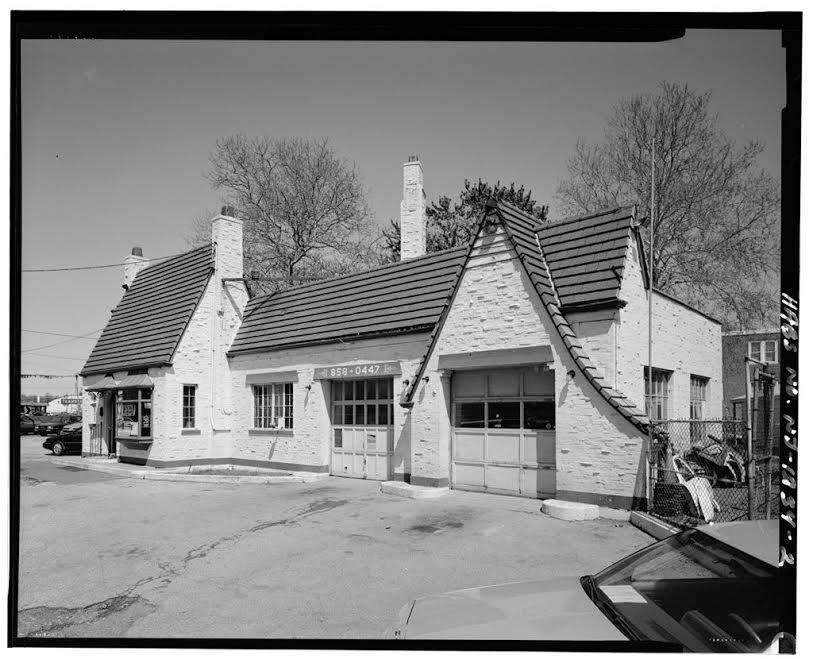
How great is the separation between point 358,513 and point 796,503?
7488 mm

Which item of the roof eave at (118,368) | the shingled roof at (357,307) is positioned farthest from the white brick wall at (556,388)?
the roof eave at (118,368)

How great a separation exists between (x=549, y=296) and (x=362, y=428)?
6460 millimetres

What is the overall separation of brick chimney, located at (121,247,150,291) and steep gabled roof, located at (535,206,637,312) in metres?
18.4

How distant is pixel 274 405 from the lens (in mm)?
17641

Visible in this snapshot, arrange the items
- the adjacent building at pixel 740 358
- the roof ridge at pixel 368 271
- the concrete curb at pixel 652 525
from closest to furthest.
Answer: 1. the concrete curb at pixel 652 525
2. the roof ridge at pixel 368 271
3. the adjacent building at pixel 740 358

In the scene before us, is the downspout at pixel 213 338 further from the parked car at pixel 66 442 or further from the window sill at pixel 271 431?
the parked car at pixel 66 442

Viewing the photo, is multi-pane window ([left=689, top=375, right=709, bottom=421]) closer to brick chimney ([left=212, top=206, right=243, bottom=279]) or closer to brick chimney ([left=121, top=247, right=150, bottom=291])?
brick chimney ([left=212, top=206, right=243, bottom=279])

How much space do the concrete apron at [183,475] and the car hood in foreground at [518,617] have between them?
1132 centimetres

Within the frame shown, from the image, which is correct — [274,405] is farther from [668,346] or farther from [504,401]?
[668,346]

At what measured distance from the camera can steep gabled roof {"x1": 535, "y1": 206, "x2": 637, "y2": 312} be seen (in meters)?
10.4

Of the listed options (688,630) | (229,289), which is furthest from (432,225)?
(688,630)

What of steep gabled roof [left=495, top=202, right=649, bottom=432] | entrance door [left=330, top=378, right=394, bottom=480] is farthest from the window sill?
steep gabled roof [left=495, top=202, right=649, bottom=432]

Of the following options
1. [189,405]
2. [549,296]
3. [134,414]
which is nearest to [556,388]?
[549,296]

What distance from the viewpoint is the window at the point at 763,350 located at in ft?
52.5
